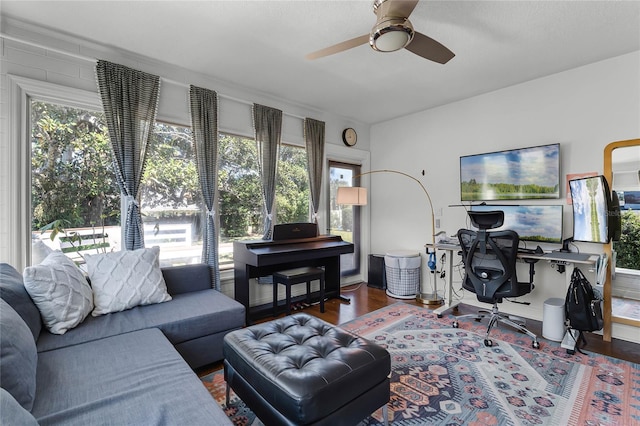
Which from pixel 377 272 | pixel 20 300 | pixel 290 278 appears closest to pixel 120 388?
pixel 20 300

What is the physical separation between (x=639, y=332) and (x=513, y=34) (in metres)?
2.85

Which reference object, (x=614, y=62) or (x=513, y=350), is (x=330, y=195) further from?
(x=614, y=62)

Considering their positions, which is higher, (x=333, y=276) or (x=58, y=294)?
(x=58, y=294)

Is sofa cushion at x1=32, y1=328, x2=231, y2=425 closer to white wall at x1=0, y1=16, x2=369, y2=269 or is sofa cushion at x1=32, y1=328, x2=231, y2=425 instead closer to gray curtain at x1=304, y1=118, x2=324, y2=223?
white wall at x1=0, y1=16, x2=369, y2=269

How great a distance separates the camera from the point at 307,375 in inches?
53.0

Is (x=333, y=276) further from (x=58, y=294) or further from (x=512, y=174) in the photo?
(x=58, y=294)

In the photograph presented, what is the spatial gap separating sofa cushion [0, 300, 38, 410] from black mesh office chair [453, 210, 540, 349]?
117 inches

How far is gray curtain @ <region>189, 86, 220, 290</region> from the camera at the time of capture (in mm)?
3094

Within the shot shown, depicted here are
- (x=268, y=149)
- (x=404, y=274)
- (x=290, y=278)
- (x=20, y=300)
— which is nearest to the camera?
(x=20, y=300)

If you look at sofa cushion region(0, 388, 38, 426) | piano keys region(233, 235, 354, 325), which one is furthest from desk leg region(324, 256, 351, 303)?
sofa cushion region(0, 388, 38, 426)

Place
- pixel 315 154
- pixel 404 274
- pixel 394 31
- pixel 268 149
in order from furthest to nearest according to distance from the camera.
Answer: pixel 315 154 → pixel 404 274 → pixel 268 149 → pixel 394 31

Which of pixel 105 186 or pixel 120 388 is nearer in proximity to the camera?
pixel 120 388

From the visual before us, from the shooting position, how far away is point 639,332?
104 inches

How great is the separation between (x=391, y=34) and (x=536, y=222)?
2.62m
